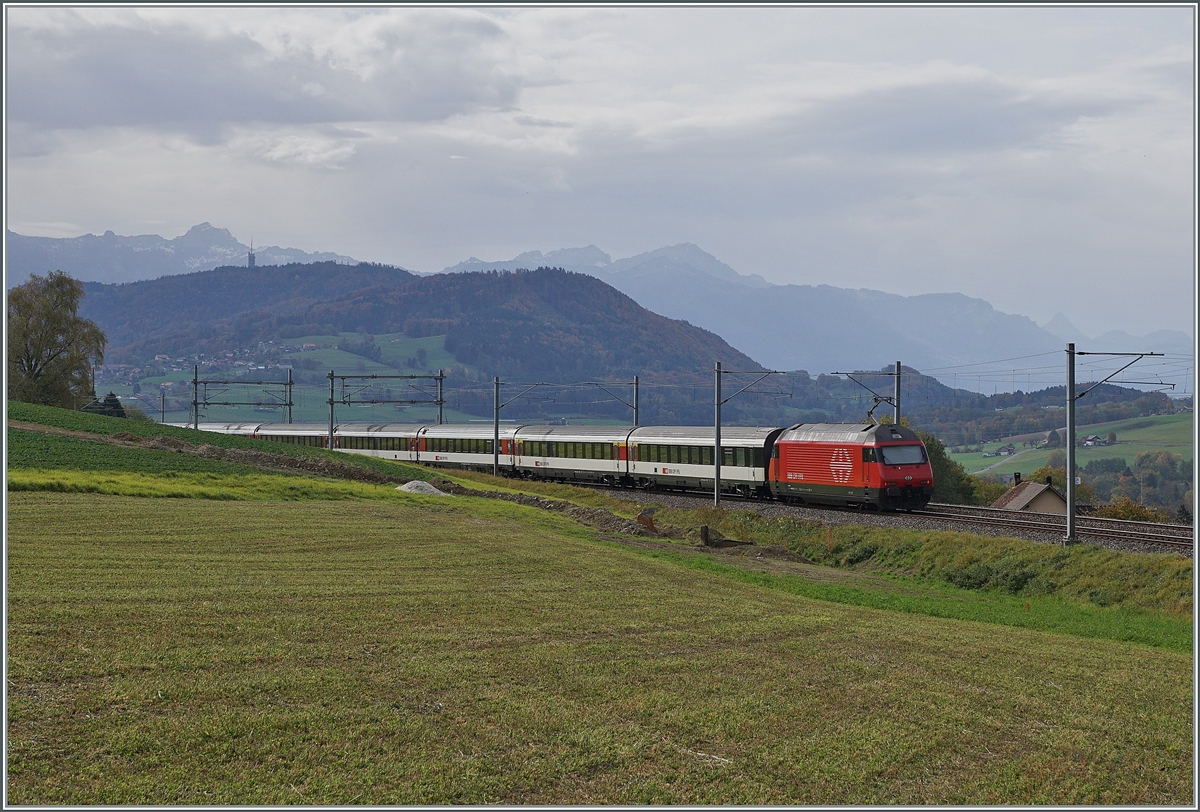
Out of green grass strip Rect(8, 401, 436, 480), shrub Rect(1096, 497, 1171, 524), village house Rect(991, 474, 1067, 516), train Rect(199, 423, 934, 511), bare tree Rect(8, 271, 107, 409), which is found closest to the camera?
train Rect(199, 423, 934, 511)

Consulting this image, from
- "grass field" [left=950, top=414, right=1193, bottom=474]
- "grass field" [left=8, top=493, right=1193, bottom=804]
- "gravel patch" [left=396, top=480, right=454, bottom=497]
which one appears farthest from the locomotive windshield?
"grass field" [left=950, top=414, right=1193, bottom=474]

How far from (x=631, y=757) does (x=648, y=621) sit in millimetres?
7536

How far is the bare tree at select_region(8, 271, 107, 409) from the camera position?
3420 inches

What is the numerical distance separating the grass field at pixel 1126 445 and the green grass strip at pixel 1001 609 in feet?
477

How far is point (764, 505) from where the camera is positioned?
47531 millimetres

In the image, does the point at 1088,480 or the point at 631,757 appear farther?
the point at 1088,480

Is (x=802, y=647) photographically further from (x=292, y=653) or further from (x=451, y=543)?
(x=451, y=543)

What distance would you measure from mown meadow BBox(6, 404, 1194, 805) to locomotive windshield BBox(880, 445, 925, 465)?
13.2 meters

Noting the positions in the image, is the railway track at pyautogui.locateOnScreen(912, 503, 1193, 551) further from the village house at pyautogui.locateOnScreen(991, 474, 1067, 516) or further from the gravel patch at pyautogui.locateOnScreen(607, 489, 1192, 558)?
the village house at pyautogui.locateOnScreen(991, 474, 1067, 516)

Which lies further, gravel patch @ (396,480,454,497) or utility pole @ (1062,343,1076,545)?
gravel patch @ (396,480,454,497)

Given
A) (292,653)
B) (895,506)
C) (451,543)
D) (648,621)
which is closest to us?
(292,653)

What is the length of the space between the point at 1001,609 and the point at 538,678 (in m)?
17.0

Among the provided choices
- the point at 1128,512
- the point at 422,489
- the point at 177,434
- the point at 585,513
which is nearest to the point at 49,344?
the point at 177,434

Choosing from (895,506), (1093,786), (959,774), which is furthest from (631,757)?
(895,506)
